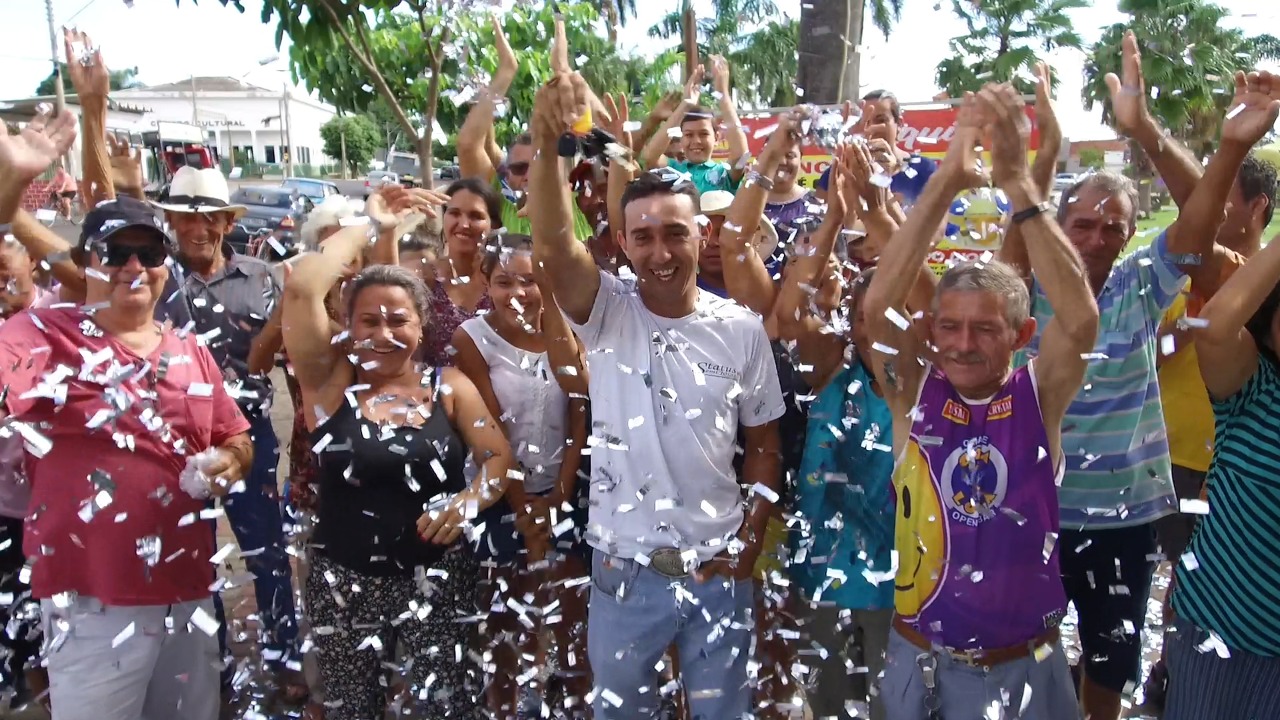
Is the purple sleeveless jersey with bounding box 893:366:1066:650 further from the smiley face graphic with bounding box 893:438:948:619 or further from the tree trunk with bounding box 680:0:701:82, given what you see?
the tree trunk with bounding box 680:0:701:82

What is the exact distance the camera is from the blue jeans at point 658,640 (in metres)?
2.70

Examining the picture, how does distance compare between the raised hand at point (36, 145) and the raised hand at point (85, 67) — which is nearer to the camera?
the raised hand at point (36, 145)

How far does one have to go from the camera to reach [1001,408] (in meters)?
2.47

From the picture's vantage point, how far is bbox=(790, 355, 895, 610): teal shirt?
2982mm

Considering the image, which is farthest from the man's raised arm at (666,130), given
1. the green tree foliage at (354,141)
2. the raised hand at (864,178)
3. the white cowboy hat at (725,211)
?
the green tree foliage at (354,141)

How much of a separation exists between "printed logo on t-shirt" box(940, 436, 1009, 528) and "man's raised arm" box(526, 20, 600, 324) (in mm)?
1107

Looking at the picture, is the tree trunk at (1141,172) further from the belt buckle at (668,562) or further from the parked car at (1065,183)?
the belt buckle at (668,562)

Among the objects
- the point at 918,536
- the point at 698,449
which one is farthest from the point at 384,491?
the point at 918,536

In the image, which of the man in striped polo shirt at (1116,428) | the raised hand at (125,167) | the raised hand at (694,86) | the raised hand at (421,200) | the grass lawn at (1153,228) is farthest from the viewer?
the raised hand at (694,86)

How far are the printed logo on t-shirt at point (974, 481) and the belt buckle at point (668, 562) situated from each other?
76cm

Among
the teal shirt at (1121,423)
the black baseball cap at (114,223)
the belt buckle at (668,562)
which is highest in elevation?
the black baseball cap at (114,223)

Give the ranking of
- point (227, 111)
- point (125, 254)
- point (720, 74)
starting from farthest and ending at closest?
1. point (227, 111)
2. point (720, 74)
3. point (125, 254)

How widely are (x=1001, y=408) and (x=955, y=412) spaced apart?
0.12 m

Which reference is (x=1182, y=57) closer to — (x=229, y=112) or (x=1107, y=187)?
(x=1107, y=187)
